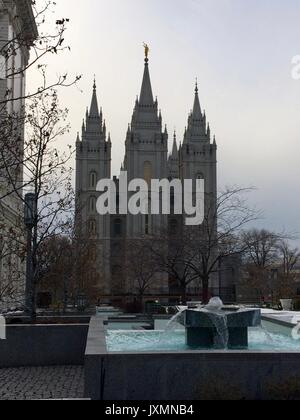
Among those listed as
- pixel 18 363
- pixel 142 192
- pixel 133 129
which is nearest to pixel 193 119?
pixel 133 129

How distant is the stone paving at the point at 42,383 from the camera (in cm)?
972

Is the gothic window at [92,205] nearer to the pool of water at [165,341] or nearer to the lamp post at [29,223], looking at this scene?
the lamp post at [29,223]

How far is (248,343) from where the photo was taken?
40.8 ft

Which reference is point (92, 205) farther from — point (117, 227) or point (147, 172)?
point (147, 172)

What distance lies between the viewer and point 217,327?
38.3 ft

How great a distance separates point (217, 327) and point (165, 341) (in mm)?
1746

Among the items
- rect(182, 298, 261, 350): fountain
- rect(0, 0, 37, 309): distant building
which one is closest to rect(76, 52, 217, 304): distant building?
rect(0, 0, 37, 309): distant building

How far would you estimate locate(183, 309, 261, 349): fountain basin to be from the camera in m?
11.6

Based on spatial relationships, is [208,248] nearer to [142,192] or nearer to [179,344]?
[179,344]

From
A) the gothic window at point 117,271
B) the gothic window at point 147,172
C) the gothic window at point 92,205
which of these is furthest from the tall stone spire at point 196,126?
the gothic window at point 117,271

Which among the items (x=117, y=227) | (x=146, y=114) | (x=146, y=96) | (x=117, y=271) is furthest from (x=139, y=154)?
(x=117, y=271)

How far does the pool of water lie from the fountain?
0.88ft

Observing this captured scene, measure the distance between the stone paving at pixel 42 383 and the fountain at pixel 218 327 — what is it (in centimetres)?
233
